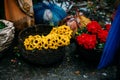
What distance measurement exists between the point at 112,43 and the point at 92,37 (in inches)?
32.8

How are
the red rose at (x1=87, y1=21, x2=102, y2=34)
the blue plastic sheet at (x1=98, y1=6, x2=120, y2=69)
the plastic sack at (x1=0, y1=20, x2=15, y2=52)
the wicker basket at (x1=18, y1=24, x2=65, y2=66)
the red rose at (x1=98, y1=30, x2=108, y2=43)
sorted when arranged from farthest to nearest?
the red rose at (x1=87, y1=21, x2=102, y2=34) → the red rose at (x1=98, y1=30, x2=108, y2=43) → the plastic sack at (x1=0, y1=20, x2=15, y2=52) → the wicker basket at (x1=18, y1=24, x2=65, y2=66) → the blue plastic sheet at (x1=98, y1=6, x2=120, y2=69)

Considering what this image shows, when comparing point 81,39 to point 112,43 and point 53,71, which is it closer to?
point 53,71

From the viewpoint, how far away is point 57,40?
4625mm

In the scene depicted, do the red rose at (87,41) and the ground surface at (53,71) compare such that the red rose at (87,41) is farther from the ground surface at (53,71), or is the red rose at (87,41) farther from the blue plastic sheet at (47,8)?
the blue plastic sheet at (47,8)

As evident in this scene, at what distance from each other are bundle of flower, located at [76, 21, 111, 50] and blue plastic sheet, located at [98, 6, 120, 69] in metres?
0.56

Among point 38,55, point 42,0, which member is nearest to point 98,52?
point 38,55

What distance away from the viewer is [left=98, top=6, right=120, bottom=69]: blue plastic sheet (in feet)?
12.5

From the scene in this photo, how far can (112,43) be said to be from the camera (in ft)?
13.1

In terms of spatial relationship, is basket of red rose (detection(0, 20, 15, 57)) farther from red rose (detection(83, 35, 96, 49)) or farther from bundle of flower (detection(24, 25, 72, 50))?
red rose (detection(83, 35, 96, 49))

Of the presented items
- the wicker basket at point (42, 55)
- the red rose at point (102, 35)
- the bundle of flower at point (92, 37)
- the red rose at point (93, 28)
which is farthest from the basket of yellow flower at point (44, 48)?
the red rose at point (102, 35)

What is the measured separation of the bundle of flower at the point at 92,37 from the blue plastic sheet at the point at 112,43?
56 centimetres

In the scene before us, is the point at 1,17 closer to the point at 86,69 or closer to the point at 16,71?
the point at 16,71

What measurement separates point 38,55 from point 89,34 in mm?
1028

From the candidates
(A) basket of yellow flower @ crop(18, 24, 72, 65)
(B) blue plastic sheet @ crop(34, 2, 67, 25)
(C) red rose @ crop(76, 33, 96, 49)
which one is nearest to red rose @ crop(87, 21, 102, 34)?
(C) red rose @ crop(76, 33, 96, 49)
